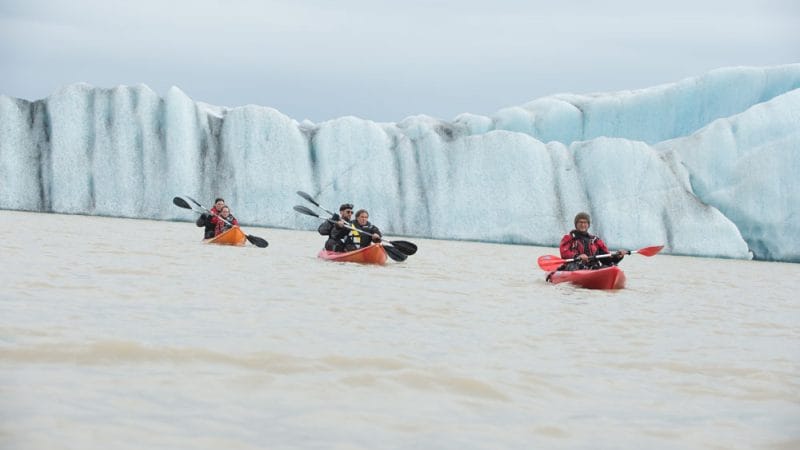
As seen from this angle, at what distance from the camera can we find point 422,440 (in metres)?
3.00

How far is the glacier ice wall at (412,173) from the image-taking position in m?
27.6

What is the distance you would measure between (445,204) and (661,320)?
73.8ft

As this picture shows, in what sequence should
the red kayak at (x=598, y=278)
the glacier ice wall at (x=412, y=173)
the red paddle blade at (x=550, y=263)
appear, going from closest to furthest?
the red kayak at (x=598, y=278)
the red paddle blade at (x=550, y=263)
the glacier ice wall at (x=412, y=173)

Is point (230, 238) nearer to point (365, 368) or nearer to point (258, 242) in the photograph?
point (258, 242)

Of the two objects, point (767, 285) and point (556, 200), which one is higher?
point (556, 200)

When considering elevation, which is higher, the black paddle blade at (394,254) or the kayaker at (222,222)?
the kayaker at (222,222)

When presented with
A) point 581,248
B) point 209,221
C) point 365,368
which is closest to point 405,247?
point 581,248

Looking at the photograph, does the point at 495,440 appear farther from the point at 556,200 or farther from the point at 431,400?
the point at 556,200

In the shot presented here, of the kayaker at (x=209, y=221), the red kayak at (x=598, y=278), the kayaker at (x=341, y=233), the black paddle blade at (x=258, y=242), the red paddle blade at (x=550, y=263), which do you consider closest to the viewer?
the red kayak at (x=598, y=278)

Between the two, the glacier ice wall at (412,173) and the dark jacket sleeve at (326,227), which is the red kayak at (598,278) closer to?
the dark jacket sleeve at (326,227)

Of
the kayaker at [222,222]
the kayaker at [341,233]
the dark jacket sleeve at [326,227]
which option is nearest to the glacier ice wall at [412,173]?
the kayaker at [222,222]

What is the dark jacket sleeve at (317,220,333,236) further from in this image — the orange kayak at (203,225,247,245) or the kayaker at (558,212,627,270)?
the kayaker at (558,212,627,270)

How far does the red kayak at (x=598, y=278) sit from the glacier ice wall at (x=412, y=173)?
17.7 m

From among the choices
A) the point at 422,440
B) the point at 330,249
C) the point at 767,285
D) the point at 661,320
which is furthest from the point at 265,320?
the point at 767,285
